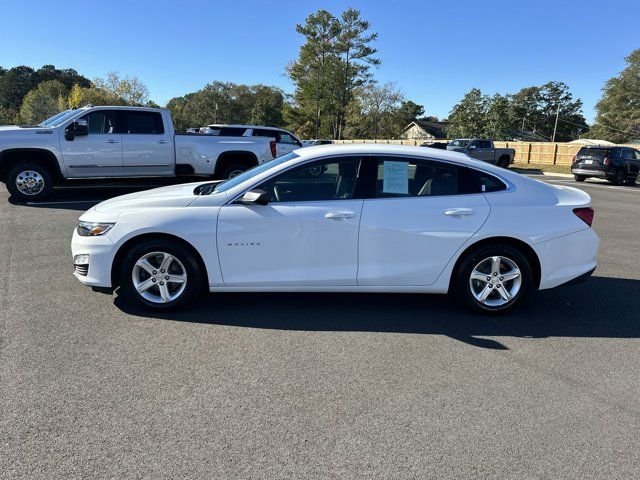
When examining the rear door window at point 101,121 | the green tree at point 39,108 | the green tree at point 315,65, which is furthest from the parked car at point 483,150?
the green tree at point 39,108

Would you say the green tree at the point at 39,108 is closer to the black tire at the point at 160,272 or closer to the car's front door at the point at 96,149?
the car's front door at the point at 96,149

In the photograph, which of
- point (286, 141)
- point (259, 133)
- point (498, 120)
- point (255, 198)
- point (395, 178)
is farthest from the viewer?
point (498, 120)

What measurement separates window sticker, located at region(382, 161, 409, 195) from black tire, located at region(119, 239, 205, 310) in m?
1.86

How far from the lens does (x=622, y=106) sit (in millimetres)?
65188

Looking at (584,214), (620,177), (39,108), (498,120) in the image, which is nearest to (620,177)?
(620,177)

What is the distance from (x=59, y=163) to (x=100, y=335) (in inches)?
295

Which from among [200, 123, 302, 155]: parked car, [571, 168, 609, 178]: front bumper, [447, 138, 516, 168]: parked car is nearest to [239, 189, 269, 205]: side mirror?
[200, 123, 302, 155]: parked car

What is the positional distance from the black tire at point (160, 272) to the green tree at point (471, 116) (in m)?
54.2

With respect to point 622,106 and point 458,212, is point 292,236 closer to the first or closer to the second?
point 458,212

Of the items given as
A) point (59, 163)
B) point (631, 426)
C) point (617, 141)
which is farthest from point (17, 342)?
point (617, 141)

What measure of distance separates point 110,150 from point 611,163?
1996 centimetres

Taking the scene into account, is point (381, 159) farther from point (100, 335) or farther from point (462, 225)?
point (100, 335)

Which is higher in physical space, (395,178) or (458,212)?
(395,178)

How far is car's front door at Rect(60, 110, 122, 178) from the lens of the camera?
989cm
